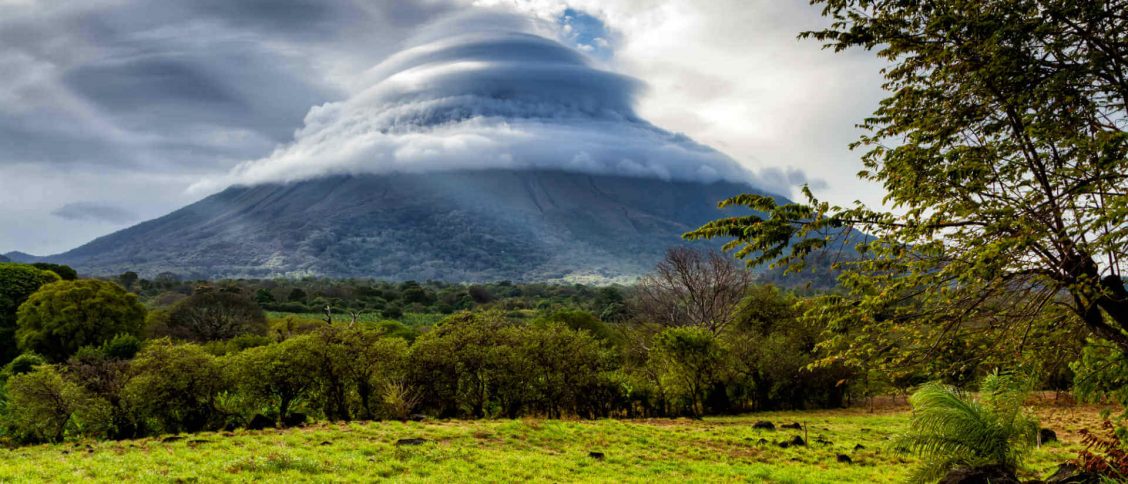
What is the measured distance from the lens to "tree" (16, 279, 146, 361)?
133 feet

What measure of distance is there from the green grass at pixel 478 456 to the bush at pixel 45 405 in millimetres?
2366

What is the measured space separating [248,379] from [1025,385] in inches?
1005

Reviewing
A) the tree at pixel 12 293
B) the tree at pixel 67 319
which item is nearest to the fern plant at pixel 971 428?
the tree at pixel 67 319

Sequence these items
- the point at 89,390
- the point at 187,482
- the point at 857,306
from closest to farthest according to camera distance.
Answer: the point at 857,306 < the point at 187,482 < the point at 89,390

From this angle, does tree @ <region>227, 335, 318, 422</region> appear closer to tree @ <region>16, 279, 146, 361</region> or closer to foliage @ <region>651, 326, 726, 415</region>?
foliage @ <region>651, 326, 726, 415</region>

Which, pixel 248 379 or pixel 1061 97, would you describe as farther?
pixel 248 379

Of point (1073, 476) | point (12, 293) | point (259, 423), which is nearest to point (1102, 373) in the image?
point (1073, 476)

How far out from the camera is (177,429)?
71.5ft

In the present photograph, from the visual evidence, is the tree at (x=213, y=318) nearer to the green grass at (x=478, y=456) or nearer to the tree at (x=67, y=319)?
the tree at (x=67, y=319)

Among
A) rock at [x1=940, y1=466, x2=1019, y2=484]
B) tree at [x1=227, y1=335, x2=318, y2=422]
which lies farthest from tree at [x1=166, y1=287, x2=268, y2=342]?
rock at [x1=940, y1=466, x2=1019, y2=484]

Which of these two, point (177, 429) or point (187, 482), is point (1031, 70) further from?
point (177, 429)

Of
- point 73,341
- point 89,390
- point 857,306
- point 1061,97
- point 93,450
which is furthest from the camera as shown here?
point 73,341

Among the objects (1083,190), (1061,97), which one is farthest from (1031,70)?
(1083,190)

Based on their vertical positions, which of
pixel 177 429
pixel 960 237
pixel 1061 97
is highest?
pixel 1061 97
